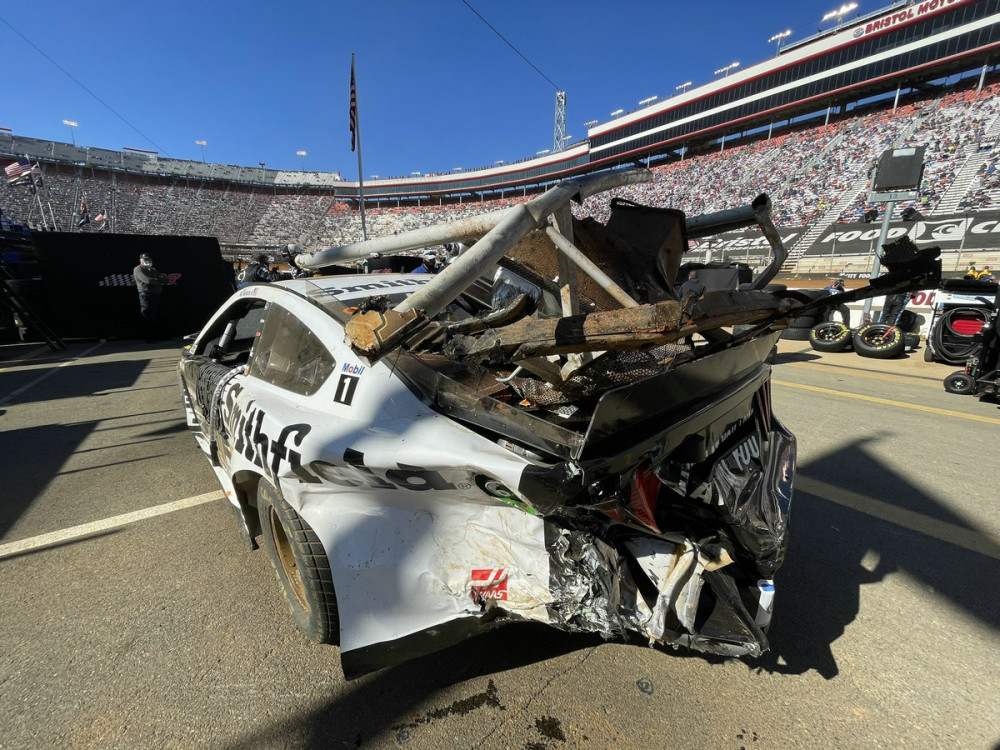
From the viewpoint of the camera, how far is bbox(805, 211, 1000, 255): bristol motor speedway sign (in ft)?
50.5

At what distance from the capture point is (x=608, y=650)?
1932mm

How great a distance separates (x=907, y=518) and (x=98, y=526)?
4921 millimetres

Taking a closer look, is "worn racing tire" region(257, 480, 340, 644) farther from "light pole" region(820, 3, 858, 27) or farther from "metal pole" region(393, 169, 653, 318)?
"light pole" region(820, 3, 858, 27)

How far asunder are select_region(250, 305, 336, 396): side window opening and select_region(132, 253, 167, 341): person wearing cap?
9427mm

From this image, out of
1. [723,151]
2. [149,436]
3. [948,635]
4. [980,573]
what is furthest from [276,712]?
[723,151]

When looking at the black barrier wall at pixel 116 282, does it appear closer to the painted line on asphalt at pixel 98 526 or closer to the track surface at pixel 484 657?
the track surface at pixel 484 657

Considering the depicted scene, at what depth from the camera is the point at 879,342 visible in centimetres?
860

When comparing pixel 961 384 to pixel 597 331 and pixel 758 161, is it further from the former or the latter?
pixel 758 161

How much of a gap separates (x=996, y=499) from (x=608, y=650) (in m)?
3.06

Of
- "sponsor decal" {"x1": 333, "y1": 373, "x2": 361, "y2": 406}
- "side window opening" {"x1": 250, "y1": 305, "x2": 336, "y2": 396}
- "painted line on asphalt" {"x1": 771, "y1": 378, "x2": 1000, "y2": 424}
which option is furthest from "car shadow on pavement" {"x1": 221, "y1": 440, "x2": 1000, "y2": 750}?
"painted line on asphalt" {"x1": 771, "y1": 378, "x2": 1000, "y2": 424}

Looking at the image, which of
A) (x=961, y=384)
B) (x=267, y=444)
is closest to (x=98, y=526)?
(x=267, y=444)

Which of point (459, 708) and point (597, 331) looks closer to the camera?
point (597, 331)

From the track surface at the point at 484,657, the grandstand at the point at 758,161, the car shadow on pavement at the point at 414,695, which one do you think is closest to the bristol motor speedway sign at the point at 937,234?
the grandstand at the point at 758,161

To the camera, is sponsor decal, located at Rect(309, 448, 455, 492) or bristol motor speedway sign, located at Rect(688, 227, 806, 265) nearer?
sponsor decal, located at Rect(309, 448, 455, 492)
